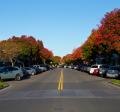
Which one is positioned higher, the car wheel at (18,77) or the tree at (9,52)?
the tree at (9,52)

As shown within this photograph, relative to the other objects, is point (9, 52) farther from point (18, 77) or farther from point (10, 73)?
point (10, 73)

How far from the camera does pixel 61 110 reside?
582 inches

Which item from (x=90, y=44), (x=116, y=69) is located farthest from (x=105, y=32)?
(x=90, y=44)

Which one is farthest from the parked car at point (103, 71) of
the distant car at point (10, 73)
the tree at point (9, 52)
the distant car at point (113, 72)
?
the tree at point (9, 52)

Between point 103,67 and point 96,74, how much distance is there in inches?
185

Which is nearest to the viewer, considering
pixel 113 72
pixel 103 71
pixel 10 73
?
pixel 10 73

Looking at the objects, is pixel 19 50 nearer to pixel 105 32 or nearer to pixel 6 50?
pixel 6 50

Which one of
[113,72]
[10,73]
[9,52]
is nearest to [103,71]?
[113,72]

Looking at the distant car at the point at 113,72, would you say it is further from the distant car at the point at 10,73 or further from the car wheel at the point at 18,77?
the car wheel at the point at 18,77

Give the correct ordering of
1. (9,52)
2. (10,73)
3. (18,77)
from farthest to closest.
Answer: (9,52) < (18,77) < (10,73)

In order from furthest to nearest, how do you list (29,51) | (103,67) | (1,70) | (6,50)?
(29,51) < (6,50) < (103,67) < (1,70)

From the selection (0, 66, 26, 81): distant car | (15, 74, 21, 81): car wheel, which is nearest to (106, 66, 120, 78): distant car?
(0, 66, 26, 81): distant car

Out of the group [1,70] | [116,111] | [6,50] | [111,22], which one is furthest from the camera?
[6,50]

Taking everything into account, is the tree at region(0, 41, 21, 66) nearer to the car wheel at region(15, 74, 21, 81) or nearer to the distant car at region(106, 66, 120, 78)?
the car wheel at region(15, 74, 21, 81)
